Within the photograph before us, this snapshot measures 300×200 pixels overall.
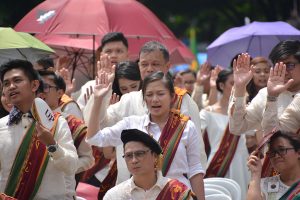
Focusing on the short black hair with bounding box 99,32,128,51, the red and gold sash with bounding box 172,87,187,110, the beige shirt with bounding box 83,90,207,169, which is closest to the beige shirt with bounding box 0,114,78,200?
the beige shirt with bounding box 83,90,207,169

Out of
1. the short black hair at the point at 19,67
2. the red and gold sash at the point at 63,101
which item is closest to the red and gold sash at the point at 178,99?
the red and gold sash at the point at 63,101

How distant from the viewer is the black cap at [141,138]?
661 cm

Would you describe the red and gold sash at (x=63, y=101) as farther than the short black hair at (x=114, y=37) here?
No

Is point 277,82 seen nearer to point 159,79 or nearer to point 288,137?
point 288,137

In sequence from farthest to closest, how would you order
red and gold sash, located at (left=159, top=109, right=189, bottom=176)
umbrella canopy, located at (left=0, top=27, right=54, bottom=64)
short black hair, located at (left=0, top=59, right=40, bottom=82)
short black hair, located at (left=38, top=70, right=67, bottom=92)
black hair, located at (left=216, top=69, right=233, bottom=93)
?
black hair, located at (left=216, top=69, right=233, bottom=93) → short black hair, located at (left=38, top=70, right=67, bottom=92) → umbrella canopy, located at (left=0, top=27, right=54, bottom=64) → red and gold sash, located at (left=159, top=109, right=189, bottom=176) → short black hair, located at (left=0, top=59, right=40, bottom=82)

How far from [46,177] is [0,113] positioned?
3.55ft

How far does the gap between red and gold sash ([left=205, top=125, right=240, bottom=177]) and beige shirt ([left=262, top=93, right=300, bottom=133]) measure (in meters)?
3.19

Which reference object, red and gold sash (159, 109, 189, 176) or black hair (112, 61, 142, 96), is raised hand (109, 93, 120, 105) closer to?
black hair (112, 61, 142, 96)

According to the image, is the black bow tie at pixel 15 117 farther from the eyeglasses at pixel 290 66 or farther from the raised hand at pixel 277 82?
the eyeglasses at pixel 290 66

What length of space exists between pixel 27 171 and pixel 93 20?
3789mm

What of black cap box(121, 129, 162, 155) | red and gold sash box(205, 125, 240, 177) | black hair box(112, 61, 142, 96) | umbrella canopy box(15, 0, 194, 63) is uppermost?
umbrella canopy box(15, 0, 194, 63)

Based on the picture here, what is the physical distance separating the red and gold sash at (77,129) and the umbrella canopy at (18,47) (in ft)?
2.25

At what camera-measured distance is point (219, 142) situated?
1062 cm

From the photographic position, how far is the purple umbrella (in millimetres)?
10375
